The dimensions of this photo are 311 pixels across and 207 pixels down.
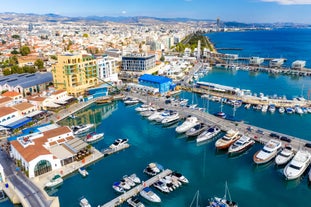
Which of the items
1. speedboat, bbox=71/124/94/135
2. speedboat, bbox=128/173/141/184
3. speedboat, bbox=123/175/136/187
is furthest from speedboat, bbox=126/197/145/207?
speedboat, bbox=71/124/94/135

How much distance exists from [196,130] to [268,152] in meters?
7.52

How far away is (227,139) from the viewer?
23.9 metres

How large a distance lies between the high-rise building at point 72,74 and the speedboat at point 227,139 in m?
24.2

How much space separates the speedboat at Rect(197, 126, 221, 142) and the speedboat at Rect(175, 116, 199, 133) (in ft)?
7.04

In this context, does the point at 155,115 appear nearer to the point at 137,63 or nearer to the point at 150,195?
the point at 150,195

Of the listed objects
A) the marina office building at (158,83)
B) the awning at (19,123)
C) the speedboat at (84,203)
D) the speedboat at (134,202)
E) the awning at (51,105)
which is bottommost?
the speedboat at (84,203)

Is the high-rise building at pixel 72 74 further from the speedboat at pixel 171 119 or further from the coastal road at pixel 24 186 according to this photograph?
the coastal road at pixel 24 186

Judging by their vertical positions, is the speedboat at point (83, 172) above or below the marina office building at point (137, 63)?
below

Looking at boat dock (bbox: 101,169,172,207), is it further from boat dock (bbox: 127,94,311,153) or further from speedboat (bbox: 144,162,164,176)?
boat dock (bbox: 127,94,311,153)

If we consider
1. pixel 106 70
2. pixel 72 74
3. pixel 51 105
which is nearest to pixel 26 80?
pixel 72 74

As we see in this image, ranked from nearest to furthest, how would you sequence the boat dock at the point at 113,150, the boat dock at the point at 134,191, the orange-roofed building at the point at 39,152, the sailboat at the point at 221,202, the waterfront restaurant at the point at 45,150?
the sailboat at the point at 221,202, the boat dock at the point at 134,191, the orange-roofed building at the point at 39,152, the waterfront restaurant at the point at 45,150, the boat dock at the point at 113,150

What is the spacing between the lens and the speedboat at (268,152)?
21089 millimetres

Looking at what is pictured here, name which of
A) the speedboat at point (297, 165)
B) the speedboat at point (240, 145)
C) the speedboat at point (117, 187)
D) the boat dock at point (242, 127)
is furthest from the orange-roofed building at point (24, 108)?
the speedboat at point (297, 165)

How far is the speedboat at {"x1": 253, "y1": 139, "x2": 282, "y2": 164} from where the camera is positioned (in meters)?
21.1
